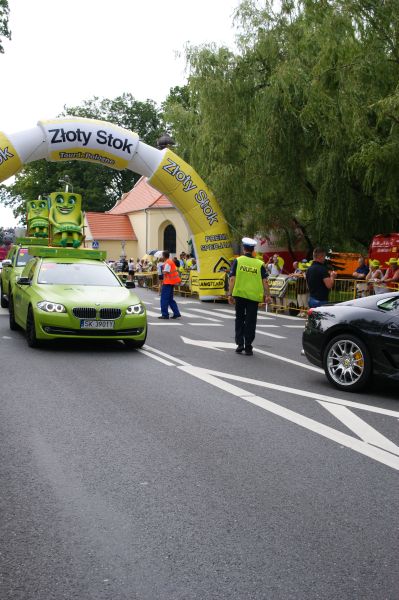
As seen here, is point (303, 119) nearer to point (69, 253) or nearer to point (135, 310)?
point (69, 253)

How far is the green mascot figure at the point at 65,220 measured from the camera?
2176 cm

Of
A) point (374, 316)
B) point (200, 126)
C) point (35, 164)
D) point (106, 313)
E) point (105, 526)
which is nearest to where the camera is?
point (105, 526)

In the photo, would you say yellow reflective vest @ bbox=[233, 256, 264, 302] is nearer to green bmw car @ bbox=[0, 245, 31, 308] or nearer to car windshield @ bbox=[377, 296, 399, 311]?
car windshield @ bbox=[377, 296, 399, 311]

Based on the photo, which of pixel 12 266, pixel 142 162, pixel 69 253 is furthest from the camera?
pixel 142 162

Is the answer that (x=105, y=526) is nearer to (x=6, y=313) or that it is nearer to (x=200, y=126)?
(x=6, y=313)

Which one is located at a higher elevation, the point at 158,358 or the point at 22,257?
the point at 22,257

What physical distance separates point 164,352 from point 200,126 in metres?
16.2

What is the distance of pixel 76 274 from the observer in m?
12.5

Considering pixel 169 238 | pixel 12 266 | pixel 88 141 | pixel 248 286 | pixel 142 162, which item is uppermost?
pixel 88 141

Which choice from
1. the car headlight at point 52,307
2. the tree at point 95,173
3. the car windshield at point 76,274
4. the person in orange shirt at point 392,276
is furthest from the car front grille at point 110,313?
the tree at point 95,173

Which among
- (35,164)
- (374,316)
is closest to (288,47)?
(374,316)

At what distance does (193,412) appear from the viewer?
7.11 metres

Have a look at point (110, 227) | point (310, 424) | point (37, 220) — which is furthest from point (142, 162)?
point (110, 227)

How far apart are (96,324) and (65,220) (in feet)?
39.1
